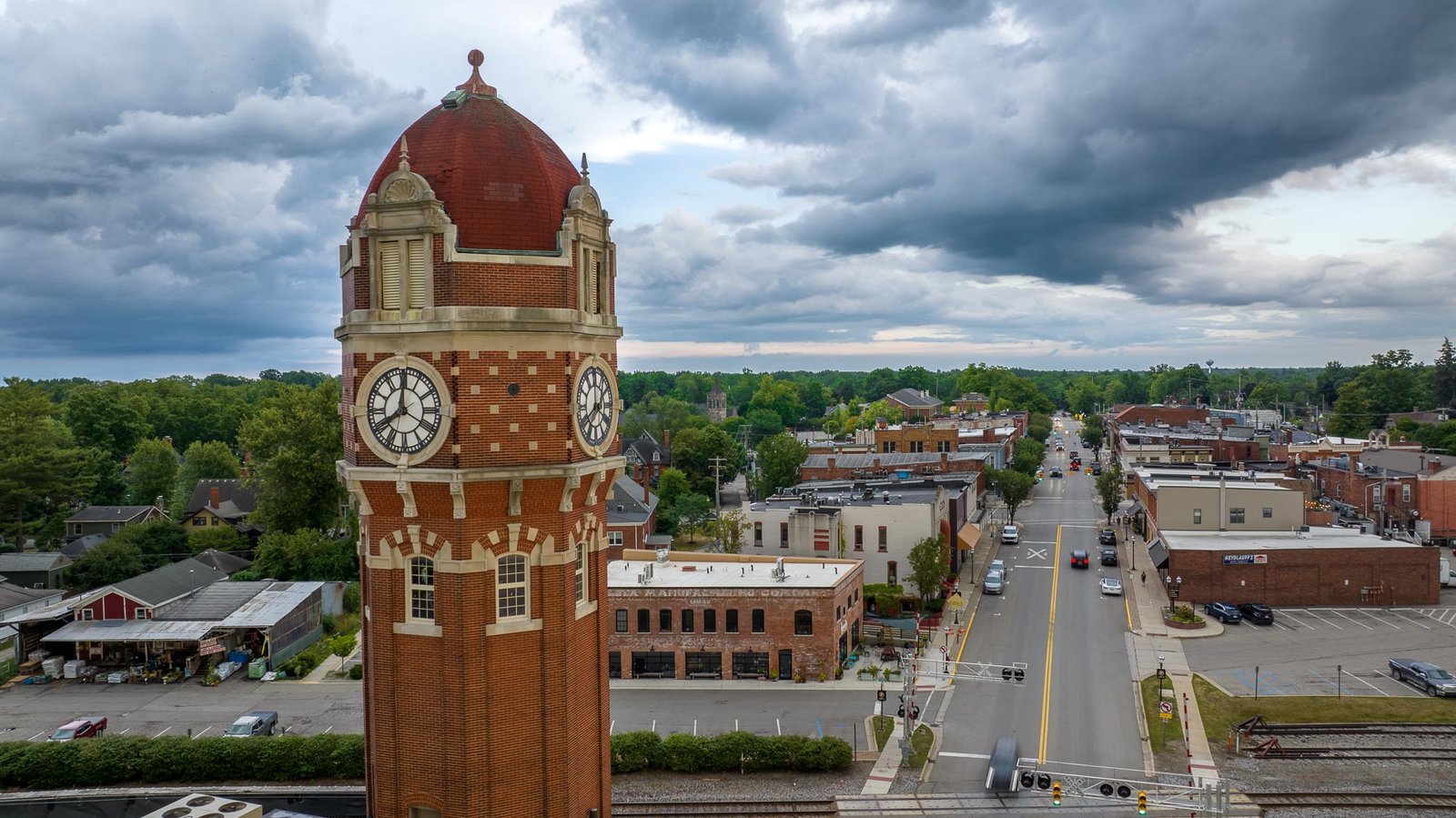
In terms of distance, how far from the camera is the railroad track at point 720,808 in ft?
103

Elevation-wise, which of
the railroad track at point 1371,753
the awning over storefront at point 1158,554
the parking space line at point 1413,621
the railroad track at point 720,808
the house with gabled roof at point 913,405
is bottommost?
the railroad track at point 1371,753

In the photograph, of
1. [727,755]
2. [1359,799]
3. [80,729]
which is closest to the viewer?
[1359,799]

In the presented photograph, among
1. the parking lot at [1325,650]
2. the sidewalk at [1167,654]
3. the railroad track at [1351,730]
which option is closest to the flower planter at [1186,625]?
the sidewalk at [1167,654]

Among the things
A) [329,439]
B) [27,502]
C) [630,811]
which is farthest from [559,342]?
[27,502]

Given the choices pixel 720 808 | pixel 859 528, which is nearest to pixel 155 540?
pixel 859 528

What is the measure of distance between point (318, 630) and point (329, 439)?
19362 millimetres

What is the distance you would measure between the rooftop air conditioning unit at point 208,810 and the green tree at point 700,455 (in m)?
90.0

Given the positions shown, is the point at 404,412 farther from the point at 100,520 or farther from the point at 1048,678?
the point at 100,520

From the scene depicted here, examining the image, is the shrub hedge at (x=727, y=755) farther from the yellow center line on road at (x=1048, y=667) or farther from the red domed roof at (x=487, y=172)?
the red domed roof at (x=487, y=172)

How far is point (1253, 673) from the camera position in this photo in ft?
154

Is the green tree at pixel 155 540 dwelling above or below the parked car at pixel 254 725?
above

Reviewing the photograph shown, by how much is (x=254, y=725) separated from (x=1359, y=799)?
42.9 meters

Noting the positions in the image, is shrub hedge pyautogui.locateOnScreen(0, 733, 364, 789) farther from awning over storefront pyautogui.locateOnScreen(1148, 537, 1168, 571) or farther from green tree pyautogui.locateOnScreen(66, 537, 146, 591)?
awning over storefront pyautogui.locateOnScreen(1148, 537, 1168, 571)

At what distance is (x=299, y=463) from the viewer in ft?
235
